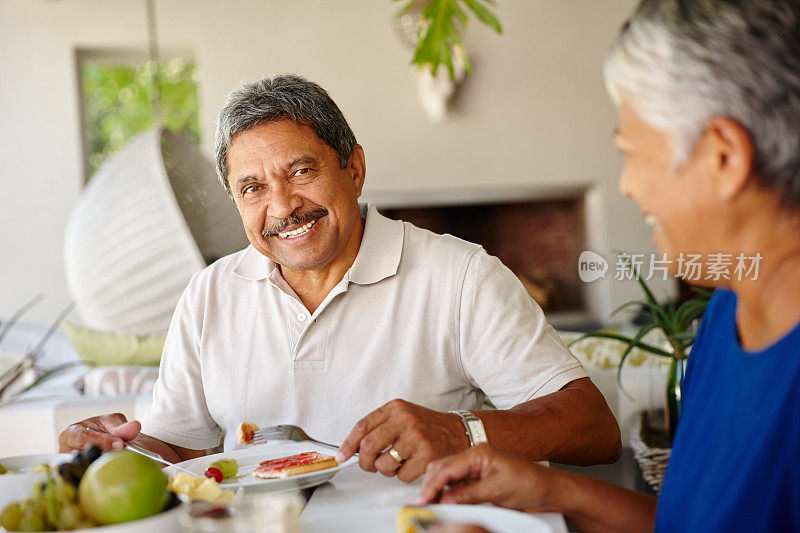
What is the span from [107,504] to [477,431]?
57 cm

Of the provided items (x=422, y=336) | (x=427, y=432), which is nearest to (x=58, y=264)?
(x=422, y=336)

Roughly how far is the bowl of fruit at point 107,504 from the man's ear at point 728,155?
57cm

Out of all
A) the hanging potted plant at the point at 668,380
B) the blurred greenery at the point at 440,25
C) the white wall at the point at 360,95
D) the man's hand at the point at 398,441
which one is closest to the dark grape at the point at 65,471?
the man's hand at the point at 398,441

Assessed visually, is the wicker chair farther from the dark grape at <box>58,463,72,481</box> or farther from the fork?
the dark grape at <box>58,463,72,481</box>

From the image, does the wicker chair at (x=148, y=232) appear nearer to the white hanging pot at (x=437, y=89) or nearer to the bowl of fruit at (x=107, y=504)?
the white hanging pot at (x=437, y=89)

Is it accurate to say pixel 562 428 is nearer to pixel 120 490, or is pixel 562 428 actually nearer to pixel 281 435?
→ pixel 281 435

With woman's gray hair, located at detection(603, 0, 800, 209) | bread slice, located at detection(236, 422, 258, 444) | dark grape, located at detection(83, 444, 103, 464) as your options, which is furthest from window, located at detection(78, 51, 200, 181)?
woman's gray hair, located at detection(603, 0, 800, 209)

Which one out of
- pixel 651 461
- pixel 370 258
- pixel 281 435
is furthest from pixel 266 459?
pixel 651 461

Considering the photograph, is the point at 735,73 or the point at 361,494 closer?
the point at 735,73

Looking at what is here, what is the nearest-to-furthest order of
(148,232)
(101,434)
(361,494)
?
1. (361,494)
2. (101,434)
3. (148,232)

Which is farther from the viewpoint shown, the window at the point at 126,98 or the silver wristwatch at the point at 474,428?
the window at the point at 126,98

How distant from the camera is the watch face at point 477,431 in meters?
1.17

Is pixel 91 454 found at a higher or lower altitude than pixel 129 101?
lower

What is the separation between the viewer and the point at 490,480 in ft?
3.12
